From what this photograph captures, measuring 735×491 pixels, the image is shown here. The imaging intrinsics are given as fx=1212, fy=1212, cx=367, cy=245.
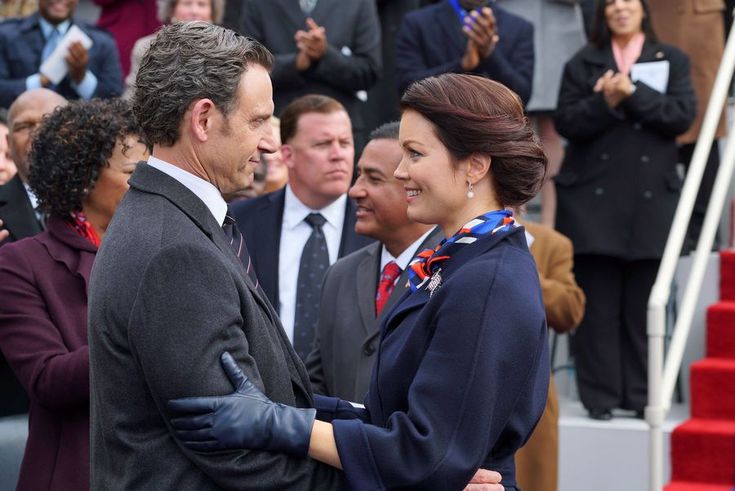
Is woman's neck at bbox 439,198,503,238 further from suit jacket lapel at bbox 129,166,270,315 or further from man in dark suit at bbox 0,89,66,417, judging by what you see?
man in dark suit at bbox 0,89,66,417

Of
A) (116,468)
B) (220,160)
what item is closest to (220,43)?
(220,160)

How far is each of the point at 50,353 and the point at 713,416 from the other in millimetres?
3421

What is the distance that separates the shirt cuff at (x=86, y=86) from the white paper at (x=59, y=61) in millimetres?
108

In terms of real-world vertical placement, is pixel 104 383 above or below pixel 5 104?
below

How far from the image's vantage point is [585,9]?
7.89m

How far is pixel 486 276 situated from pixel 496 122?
406mm

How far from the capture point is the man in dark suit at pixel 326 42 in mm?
7125

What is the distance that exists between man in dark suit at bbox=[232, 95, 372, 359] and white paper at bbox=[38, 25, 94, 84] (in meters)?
2.03

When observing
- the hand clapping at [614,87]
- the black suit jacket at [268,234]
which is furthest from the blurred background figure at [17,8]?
the hand clapping at [614,87]

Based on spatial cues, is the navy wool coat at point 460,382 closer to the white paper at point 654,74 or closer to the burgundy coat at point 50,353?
the burgundy coat at point 50,353

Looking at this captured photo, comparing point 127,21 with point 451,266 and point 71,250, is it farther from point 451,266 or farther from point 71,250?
point 451,266

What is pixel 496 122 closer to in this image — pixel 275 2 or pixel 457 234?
pixel 457 234

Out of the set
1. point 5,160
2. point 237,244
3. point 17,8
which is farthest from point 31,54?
point 237,244

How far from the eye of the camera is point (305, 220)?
549 cm
